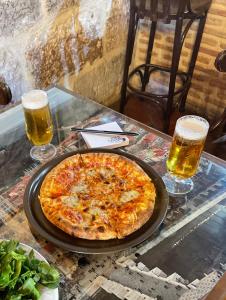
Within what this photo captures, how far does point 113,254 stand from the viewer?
0.83m

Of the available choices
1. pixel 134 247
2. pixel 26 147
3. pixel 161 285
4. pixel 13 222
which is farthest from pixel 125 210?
pixel 26 147

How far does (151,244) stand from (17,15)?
4.06 ft

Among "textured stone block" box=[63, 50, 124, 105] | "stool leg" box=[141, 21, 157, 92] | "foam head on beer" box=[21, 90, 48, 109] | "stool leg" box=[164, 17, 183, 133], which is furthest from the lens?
"stool leg" box=[141, 21, 157, 92]

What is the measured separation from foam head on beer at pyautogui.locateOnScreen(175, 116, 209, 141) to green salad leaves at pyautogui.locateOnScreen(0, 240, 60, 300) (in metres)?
0.51

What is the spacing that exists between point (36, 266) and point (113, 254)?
210 millimetres

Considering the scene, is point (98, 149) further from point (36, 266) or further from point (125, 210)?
point (36, 266)

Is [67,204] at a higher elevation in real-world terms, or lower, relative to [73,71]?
higher

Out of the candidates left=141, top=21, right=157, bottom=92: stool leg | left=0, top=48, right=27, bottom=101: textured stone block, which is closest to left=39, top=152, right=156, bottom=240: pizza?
left=0, top=48, right=27, bottom=101: textured stone block

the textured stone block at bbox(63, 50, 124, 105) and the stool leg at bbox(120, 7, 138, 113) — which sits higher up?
the stool leg at bbox(120, 7, 138, 113)

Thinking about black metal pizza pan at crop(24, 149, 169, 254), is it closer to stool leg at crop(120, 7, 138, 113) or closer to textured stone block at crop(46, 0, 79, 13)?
textured stone block at crop(46, 0, 79, 13)

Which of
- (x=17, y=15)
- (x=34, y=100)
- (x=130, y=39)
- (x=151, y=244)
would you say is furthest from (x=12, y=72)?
(x=151, y=244)

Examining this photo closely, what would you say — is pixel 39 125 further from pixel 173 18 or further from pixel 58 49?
pixel 173 18

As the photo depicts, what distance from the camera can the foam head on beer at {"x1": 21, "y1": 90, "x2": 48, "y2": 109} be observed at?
1.04 metres

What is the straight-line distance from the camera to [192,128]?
0.97m
